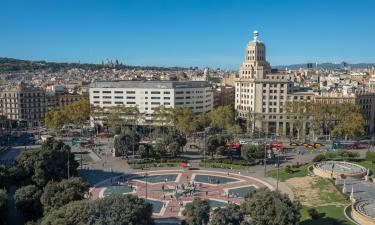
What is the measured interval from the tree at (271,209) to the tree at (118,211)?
13502 mm

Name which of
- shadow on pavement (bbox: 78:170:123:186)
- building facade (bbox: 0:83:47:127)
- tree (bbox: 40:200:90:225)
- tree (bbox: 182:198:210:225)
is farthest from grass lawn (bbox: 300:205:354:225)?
building facade (bbox: 0:83:47:127)

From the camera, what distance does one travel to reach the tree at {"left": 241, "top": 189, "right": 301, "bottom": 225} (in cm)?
4984

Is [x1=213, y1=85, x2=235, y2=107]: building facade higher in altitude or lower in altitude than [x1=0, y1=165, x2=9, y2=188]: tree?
higher

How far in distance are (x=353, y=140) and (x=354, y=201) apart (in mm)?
69869

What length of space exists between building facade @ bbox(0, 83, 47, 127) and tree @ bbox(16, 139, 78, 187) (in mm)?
85289

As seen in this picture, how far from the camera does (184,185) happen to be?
3184 inches

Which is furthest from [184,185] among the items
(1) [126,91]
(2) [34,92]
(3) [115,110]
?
(2) [34,92]

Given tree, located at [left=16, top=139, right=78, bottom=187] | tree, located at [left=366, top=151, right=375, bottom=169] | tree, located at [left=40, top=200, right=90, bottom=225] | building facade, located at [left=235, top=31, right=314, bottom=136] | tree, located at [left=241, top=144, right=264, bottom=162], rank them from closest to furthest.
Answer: tree, located at [left=40, top=200, right=90, bottom=225] → tree, located at [left=16, top=139, right=78, bottom=187] → tree, located at [left=366, top=151, right=375, bottom=169] → tree, located at [left=241, top=144, right=264, bottom=162] → building facade, located at [left=235, top=31, right=314, bottom=136]

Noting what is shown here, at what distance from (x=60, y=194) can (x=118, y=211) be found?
15.4 meters

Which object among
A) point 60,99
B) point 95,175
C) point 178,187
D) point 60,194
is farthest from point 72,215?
point 60,99

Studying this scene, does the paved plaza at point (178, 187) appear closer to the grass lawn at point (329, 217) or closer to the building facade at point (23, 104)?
the grass lawn at point (329, 217)

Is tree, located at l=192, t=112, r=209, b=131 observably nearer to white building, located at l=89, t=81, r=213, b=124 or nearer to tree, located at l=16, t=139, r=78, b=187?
white building, located at l=89, t=81, r=213, b=124

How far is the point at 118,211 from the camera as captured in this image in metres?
46.5

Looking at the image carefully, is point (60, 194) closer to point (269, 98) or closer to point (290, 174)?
point (290, 174)
